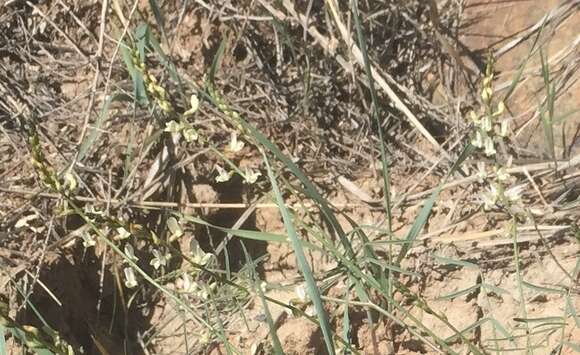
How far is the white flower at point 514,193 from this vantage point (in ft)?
5.59

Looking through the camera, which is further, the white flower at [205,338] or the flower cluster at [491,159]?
the white flower at [205,338]

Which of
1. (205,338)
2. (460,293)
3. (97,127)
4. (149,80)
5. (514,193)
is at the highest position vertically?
(149,80)

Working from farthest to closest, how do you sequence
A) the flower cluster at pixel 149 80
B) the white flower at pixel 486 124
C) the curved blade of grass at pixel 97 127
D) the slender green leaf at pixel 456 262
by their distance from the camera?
1. the curved blade of grass at pixel 97 127
2. the slender green leaf at pixel 456 262
3. the white flower at pixel 486 124
4. the flower cluster at pixel 149 80

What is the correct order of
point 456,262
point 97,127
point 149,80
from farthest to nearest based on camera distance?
1. point 97,127
2. point 456,262
3. point 149,80

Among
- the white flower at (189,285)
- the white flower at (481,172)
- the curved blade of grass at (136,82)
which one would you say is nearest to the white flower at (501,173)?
the white flower at (481,172)

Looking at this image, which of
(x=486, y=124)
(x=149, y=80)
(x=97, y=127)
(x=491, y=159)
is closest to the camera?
(x=149, y=80)

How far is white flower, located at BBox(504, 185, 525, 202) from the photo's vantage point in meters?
1.70

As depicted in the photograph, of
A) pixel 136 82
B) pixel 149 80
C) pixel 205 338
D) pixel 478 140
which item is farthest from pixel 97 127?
pixel 478 140

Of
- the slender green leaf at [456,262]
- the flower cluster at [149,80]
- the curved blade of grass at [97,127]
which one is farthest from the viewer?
the curved blade of grass at [97,127]

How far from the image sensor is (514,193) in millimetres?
1773

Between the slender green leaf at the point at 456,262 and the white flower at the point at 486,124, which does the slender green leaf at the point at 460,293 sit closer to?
the slender green leaf at the point at 456,262

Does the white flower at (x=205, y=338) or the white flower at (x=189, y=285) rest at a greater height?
the white flower at (x=189, y=285)

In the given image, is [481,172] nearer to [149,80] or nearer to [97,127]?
[149,80]

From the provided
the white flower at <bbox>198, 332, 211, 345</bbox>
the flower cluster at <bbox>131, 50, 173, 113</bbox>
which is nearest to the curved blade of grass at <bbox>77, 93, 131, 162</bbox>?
the flower cluster at <bbox>131, 50, 173, 113</bbox>
